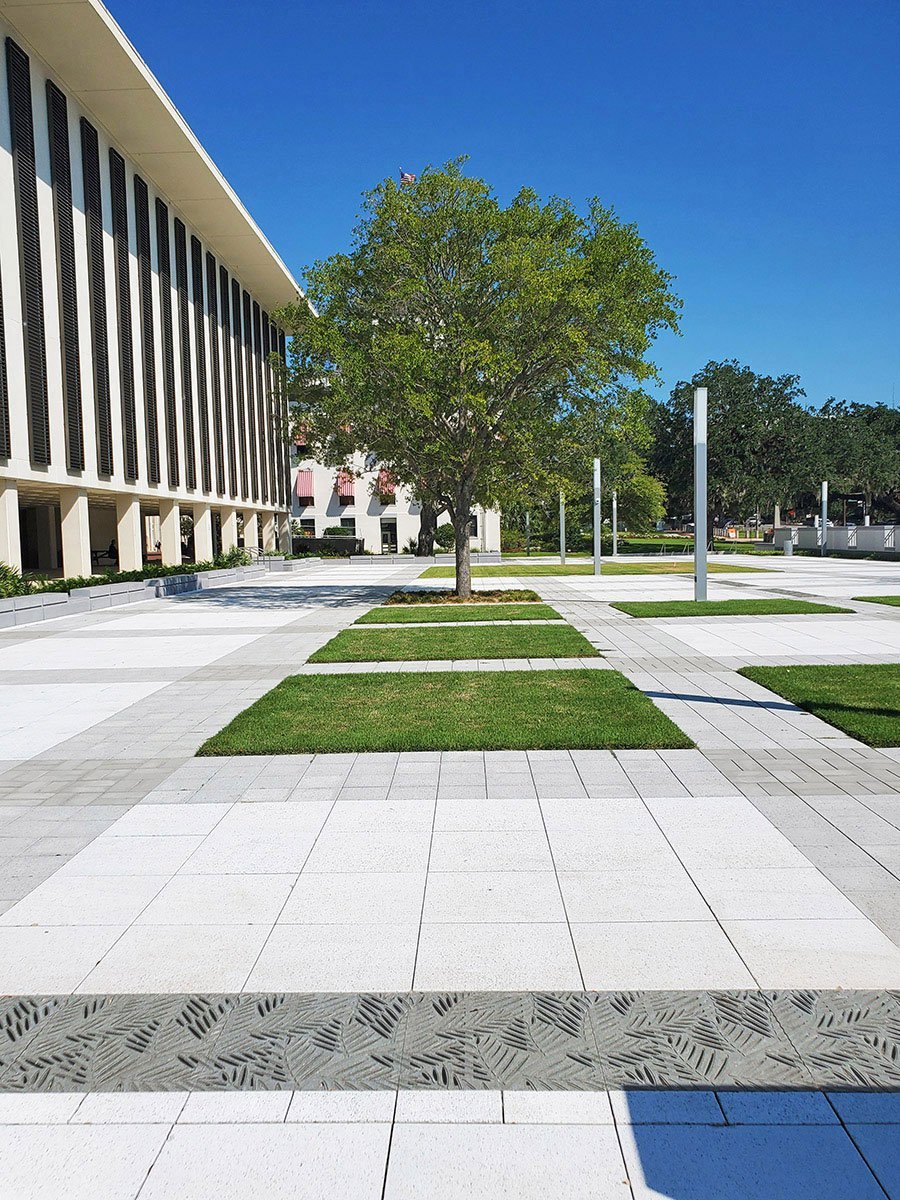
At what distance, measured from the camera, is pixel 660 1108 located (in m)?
3.02

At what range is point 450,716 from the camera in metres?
8.88

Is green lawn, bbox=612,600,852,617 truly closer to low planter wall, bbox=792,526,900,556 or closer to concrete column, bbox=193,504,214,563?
concrete column, bbox=193,504,214,563

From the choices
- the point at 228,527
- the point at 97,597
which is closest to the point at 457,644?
the point at 97,597

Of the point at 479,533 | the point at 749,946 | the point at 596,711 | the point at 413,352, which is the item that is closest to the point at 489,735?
the point at 596,711

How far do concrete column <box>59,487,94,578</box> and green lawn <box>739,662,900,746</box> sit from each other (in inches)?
826

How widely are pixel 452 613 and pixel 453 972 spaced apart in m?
15.8

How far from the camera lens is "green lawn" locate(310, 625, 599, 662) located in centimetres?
1301

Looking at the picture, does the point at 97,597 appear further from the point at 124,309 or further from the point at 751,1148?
the point at 751,1148

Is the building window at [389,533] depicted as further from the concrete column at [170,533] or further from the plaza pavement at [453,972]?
the plaza pavement at [453,972]

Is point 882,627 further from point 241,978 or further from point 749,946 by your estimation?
point 241,978

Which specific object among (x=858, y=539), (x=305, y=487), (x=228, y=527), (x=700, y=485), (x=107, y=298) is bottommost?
(x=858, y=539)

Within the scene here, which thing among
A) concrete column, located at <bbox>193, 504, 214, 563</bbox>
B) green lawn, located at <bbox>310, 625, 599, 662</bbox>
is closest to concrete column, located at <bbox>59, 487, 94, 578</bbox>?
concrete column, located at <bbox>193, 504, 214, 563</bbox>

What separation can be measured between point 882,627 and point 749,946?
13.1m

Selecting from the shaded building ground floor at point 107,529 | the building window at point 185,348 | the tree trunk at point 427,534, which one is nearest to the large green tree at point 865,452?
the tree trunk at point 427,534
